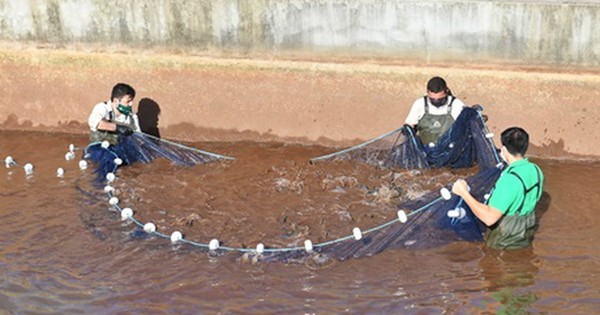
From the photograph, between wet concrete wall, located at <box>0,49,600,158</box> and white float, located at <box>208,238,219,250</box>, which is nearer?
white float, located at <box>208,238,219,250</box>

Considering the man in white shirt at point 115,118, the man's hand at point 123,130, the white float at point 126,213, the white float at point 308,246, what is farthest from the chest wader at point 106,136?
the white float at point 308,246

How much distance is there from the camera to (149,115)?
10.4 meters

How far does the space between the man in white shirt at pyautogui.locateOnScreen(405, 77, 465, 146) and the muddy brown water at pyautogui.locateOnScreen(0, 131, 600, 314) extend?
0.49 metres

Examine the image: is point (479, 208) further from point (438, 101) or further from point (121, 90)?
point (121, 90)

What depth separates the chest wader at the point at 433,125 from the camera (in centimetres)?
877

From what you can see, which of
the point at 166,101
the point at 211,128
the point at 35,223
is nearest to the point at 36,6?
the point at 166,101

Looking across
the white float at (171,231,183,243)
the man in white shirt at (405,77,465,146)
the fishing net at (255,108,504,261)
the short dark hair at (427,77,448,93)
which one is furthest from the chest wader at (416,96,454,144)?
the white float at (171,231,183,243)

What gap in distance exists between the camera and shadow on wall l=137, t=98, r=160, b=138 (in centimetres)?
1038

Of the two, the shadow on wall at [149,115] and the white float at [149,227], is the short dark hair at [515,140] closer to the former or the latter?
the white float at [149,227]

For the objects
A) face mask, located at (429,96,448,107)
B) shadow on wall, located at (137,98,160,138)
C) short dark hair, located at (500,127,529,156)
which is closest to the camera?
short dark hair, located at (500,127,529,156)

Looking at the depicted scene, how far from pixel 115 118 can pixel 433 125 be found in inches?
157

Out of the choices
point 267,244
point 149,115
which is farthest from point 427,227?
point 149,115

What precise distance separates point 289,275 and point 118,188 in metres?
2.94

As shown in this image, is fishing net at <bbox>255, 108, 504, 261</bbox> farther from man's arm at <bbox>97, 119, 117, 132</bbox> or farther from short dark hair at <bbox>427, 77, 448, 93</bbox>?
man's arm at <bbox>97, 119, 117, 132</bbox>
